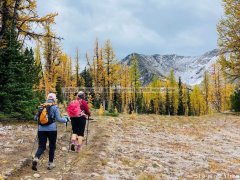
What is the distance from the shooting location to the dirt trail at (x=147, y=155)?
10.4 m

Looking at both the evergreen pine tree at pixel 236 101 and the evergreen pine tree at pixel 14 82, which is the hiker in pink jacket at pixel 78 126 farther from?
the evergreen pine tree at pixel 236 101

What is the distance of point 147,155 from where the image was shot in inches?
527

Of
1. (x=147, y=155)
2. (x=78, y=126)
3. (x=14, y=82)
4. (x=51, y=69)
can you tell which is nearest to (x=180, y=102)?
(x=51, y=69)

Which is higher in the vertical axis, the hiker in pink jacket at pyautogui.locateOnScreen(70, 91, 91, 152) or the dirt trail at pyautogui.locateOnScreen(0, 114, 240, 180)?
the hiker in pink jacket at pyautogui.locateOnScreen(70, 91, 91, 152)

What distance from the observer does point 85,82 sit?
81375 mm

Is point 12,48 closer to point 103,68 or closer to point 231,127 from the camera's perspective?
point 231,127

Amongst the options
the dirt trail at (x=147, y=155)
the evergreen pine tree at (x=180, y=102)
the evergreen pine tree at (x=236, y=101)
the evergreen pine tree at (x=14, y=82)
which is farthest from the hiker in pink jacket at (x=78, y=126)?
the evergreen pine tree at (x=180, y=102)

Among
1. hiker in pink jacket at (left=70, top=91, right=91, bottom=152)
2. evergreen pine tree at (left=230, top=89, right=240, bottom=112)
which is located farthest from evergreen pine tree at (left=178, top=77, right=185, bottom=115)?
hiker in pink jacket at (left=70, top=91, right=91, bottom=152)

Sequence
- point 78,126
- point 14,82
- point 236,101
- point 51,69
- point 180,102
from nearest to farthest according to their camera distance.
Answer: point 78,126
point 14,82
point 236,101
point 51,69
point 180,102

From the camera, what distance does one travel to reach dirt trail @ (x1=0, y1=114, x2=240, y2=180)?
1045 cm

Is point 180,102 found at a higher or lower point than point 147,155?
higher

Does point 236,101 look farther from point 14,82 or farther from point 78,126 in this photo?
point 78,126

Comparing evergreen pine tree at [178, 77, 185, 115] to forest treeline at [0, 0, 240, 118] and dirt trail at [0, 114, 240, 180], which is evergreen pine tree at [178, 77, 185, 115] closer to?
forest treeline at [0, 0, 240, 118]

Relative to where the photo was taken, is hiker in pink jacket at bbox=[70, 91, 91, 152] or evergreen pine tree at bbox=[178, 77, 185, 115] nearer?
hiker in pink jacket at bbox=[70, 91, 91, 152]
